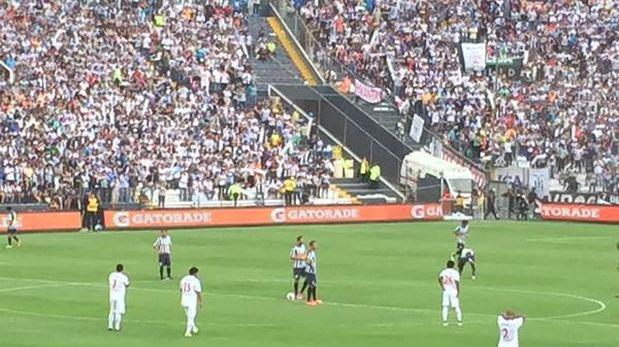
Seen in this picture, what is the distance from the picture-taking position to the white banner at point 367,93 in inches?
3499

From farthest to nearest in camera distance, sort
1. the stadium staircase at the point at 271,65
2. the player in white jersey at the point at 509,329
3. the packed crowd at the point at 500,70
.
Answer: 1. the stadium staircase at the point at 271,65
2. the packed crowd at the point at 500,70
3. the player in white jersey at the point at 509,329

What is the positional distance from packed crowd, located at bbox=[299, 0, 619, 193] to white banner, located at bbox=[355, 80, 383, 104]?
104 cm

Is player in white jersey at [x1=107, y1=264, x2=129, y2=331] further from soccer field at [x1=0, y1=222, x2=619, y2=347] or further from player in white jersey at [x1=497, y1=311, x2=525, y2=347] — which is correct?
player in white jersey at [x1=497, y1=311, x2=525, y2=347]

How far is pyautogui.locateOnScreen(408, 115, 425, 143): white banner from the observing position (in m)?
86.4

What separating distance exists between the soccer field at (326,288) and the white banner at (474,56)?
18.3 metres

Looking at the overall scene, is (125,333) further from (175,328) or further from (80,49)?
(80,49)

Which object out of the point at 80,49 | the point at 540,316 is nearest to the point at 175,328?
the point at 540,316

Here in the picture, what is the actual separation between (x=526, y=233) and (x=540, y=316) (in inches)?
1103

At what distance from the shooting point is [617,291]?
50.5 metres

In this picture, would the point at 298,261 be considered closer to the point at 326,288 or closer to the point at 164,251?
the point at 326,288

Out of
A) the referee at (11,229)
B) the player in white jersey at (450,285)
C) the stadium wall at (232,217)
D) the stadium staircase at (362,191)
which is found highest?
the stadium staircase at (362,191)

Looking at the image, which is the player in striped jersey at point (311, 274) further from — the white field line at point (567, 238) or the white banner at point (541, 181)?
the white banner at point (541, 181)

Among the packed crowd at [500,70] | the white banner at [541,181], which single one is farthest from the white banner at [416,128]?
the white banner at [541,181]

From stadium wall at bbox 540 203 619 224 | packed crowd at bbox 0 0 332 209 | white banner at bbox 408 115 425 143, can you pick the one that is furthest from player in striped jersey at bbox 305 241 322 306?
white banner at bbox 408 115 425 143
